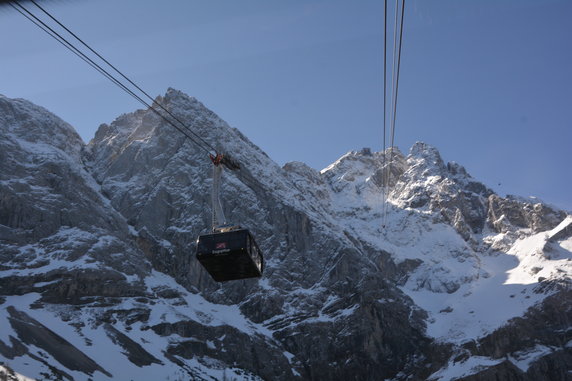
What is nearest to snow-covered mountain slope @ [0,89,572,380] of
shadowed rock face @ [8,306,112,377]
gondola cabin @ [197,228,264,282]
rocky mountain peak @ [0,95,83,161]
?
shadowed rock face @ [8,306,112,377]

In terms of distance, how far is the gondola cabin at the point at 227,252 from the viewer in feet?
96.0

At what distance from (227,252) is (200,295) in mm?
130998

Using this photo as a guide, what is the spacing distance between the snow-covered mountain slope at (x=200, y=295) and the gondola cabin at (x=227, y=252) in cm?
8429

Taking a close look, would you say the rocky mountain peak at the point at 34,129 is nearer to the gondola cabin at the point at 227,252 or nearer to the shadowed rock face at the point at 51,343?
the shadowed rock face at the point at 51,343

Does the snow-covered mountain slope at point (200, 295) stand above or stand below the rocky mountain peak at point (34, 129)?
below

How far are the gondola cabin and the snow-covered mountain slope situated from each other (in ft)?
277

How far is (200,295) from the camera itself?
157500mm

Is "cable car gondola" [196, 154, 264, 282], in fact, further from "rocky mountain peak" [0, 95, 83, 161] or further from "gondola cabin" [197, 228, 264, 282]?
"rocky mountain peak" [0, 95, 83, 161]

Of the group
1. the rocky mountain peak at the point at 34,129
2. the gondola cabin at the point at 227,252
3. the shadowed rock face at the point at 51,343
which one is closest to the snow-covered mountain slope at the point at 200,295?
the shadowed rock face at the point at 51,343

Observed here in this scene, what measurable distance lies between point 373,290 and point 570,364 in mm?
42885

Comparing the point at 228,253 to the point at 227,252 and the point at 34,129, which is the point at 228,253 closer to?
the point at 227,252

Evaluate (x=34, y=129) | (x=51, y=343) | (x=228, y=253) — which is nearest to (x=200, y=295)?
(x=51, y=343)

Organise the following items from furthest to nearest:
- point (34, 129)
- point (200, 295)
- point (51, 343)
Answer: point (34, 129)
point (200, 295)
point (51, 343)

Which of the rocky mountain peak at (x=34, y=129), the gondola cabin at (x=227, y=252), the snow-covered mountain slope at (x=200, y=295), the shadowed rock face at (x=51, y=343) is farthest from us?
the rocky mountain peak at (x=34, y=129)
